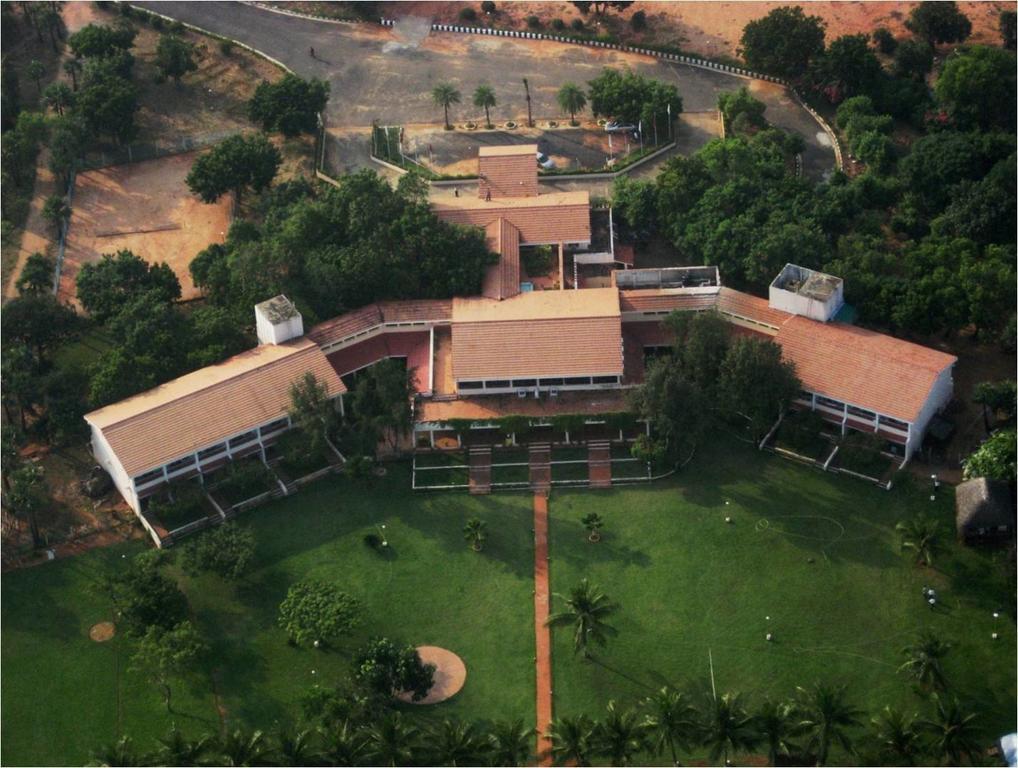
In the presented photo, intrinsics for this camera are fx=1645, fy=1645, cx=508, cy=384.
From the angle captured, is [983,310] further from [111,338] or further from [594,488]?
[111,338]

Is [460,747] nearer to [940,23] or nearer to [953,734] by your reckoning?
[953,734]

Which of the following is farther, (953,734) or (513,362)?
(513,362)

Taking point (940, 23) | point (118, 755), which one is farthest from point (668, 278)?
point (118, 755)

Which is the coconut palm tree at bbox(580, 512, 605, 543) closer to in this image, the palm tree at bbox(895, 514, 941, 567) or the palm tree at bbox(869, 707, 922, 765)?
the palm tree at bbox(895, 514, 941, 567)

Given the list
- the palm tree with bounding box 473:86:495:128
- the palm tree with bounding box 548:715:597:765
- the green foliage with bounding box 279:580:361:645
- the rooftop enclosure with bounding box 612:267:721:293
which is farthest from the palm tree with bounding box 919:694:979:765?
the palm tree with bounding box 473:86:495:128

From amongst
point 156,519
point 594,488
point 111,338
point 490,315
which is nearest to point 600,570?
point 594,488

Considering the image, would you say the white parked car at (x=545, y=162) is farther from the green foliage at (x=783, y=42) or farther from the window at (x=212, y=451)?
the window at (x=212, y=451)
